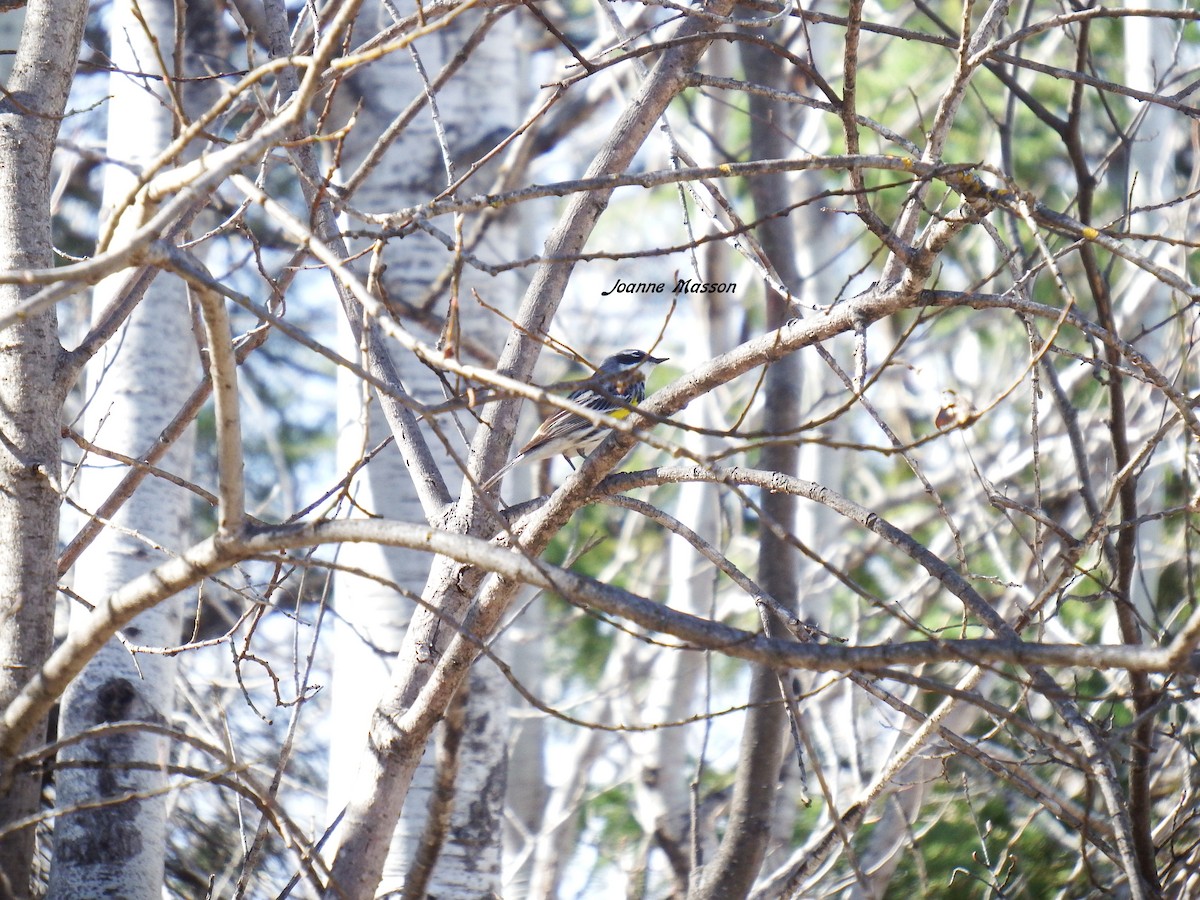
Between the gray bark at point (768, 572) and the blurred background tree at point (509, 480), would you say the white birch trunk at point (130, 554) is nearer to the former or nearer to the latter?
the blurred background tree at point (509, 480)

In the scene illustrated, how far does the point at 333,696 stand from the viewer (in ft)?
13.8

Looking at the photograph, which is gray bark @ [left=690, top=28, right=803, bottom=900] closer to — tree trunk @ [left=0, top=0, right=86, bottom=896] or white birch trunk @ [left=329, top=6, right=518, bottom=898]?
white birch trunk @ [left=329, top=6, right=518, bottom=898]

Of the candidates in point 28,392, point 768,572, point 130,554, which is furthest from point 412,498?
point 28,392

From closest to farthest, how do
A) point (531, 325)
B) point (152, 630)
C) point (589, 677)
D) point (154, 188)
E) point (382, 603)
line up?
point (154, 188), point (531, 325), point (152, 630), point (382, 603), point (589, 677)

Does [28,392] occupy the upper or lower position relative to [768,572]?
lower

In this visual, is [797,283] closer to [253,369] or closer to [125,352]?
[125,352]

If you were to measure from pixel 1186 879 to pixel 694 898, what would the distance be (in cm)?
141

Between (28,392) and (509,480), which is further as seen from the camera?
(509,480)

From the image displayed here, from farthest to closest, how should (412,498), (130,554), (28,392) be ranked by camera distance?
(412,498)
(130,554)
(28,392)

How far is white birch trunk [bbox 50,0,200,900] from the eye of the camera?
289cm

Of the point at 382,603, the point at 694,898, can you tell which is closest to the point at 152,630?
the point at 382,603

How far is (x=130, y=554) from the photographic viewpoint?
354 centimetres

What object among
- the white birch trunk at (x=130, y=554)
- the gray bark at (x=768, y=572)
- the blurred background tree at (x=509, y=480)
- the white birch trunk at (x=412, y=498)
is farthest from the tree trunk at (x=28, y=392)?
the gray bark at (x=768, y=572)

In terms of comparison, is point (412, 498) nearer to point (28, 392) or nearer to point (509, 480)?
point (509, 480)
